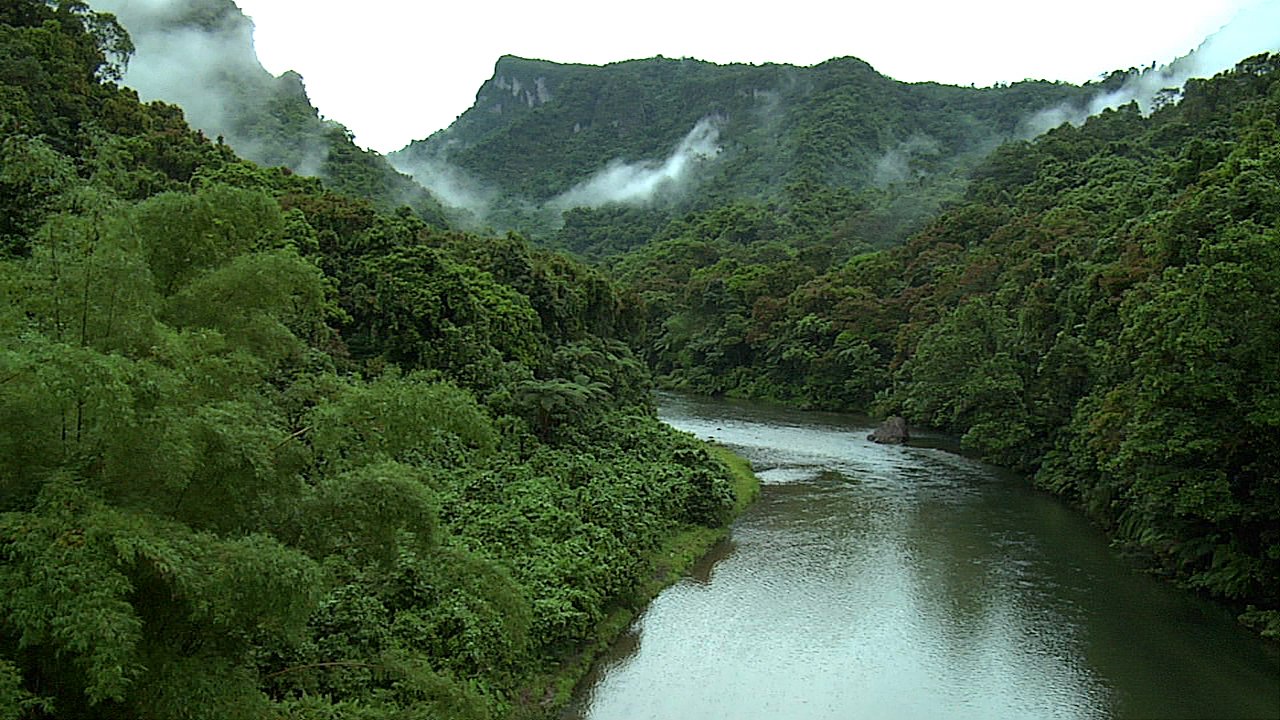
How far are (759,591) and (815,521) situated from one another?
561 cm

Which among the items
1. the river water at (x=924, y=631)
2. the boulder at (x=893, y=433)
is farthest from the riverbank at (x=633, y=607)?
the boulder at (x=893, y=433)

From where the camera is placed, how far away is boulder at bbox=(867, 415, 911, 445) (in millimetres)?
36812

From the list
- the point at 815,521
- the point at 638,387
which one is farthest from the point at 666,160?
the point at 815,521

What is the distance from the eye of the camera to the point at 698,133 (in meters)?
133

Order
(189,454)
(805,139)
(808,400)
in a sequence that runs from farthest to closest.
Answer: (805,139) → (808,400) → (189,454)

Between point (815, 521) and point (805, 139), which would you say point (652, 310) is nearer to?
point (815, 521)

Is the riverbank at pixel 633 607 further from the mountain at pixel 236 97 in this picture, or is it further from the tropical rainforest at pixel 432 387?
the mountain at pixel 236 97

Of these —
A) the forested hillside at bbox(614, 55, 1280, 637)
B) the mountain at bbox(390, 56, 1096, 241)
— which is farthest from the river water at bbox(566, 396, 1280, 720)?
the mountain at bbox(390, 56, 1096, 241)

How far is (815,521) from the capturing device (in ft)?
80.1

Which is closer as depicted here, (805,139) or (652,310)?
(652,310)

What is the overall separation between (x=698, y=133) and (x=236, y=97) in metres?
85.2

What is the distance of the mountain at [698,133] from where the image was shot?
10794 cm

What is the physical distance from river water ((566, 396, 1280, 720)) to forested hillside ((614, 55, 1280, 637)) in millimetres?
1546

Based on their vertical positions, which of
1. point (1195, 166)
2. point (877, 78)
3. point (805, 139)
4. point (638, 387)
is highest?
point (877, 78)
